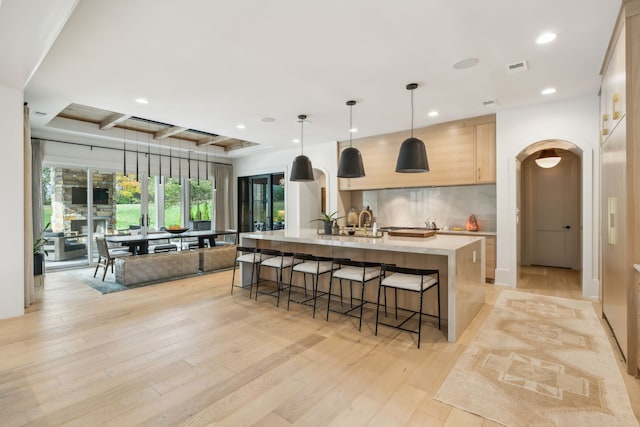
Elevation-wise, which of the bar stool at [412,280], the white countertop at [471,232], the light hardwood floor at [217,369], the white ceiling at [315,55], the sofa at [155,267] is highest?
the white ceiling at [315,55]

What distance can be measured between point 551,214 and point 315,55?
20.2 ft

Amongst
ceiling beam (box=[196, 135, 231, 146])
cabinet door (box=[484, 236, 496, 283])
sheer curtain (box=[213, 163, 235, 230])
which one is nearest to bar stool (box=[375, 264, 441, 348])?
cabinet door (box=[484, 236, 496, 283])

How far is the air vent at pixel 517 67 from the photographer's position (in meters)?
3.35

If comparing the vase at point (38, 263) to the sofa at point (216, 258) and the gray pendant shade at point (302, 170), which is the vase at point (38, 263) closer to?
the sofa at point (216, 258)

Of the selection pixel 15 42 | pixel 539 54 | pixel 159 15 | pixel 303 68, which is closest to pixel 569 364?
pixel 539 54

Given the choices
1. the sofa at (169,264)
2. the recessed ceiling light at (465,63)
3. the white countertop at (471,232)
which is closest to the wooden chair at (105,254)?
the sofa at (169,264)

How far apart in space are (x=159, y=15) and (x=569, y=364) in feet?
13.9

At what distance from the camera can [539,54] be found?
3184 mm

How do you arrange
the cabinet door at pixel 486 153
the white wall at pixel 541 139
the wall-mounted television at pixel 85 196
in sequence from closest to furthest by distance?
the white wall at pixel 541 139 → the cabinet door at pixel 486 153 → the wall-mounted television at pixel 85 196

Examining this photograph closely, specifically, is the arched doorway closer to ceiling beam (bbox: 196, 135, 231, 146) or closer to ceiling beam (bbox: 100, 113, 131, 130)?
ceiling beam (bbox: 196, 135, 231, 146)

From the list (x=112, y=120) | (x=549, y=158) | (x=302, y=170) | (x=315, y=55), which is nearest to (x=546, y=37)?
(x=315, y=55)

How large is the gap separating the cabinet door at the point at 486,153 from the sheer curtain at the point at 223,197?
22.1ft

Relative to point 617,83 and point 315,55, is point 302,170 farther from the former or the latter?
point 617,83

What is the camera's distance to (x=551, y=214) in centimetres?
662
